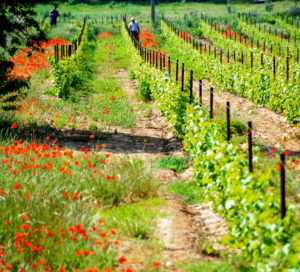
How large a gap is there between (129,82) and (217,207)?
1194 cm

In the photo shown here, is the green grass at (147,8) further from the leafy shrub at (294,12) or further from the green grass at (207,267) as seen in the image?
the green grass at (207,267)

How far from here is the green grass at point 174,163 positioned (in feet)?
26.5

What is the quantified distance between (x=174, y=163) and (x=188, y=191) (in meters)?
1.32

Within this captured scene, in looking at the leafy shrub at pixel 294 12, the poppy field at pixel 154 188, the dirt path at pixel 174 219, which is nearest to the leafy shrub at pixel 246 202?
the poppy field at pixel 154 188

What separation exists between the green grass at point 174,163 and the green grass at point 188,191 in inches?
29.3

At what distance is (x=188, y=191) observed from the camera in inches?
276

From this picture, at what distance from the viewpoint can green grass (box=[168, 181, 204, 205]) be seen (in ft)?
22.1

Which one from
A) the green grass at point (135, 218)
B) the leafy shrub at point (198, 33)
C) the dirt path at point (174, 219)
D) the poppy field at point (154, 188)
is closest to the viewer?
the poppy field at point (154, 188)

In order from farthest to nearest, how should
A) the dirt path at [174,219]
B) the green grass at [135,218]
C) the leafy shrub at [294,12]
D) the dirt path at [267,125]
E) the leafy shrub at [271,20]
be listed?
the leafy shrub at [294,12] → the leafy shrub at [271,20] → the dirt path at [267,125] → the green grass at [135,218] → the dirt path at [174,219]

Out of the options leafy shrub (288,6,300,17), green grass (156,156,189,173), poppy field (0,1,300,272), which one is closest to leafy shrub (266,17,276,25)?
leafy shrub (288,6,300,17)

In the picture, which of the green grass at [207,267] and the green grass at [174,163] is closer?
the green grass at [207,267]

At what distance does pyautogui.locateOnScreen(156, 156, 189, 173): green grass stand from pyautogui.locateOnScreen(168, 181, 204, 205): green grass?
2.44 feet

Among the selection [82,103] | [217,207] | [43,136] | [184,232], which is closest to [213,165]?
[217,207]

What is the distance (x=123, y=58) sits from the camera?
2353cm
